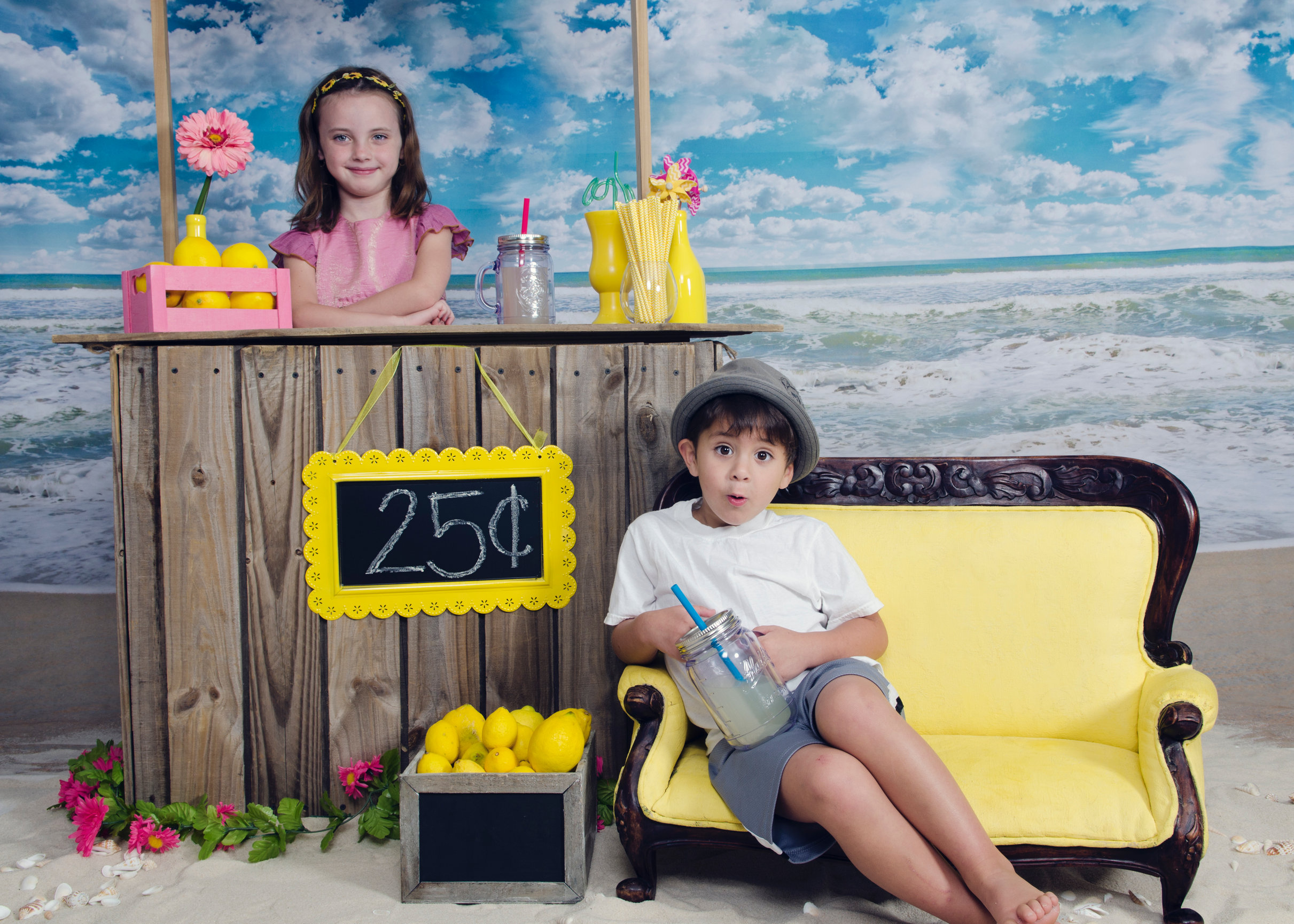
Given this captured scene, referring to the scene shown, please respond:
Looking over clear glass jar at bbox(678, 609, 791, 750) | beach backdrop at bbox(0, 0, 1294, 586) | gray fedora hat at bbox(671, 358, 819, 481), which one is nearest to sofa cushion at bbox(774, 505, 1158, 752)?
gray fedora hat at bbox(671, 358, 819, 481)

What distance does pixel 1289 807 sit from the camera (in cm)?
205

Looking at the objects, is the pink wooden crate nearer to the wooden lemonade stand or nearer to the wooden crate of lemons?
the wooden lemonade stand

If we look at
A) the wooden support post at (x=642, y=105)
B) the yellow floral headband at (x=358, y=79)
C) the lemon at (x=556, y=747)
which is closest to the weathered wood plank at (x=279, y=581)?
the lemon at (x=556, y=747)

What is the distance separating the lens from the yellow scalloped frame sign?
1981 mm

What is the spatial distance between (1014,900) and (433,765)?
3.35 ft

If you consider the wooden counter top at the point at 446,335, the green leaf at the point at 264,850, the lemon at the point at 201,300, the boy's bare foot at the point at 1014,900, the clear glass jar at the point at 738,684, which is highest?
the lemon at the point at 201,300

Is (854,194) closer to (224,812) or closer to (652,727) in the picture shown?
(652,727)

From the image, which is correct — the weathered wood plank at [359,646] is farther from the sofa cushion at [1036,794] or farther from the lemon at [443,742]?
the sofa cushion at [1036,794]

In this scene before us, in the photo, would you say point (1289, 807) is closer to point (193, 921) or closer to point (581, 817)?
point (581, 817)

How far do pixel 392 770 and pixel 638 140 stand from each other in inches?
64.3

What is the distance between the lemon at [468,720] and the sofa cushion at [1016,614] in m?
0.84

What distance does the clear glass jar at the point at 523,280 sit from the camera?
211cm

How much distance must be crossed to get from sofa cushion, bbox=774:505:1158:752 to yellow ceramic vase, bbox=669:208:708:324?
573mm

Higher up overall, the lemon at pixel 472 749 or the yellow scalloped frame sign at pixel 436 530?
the yellow scalloped frame sign at pixel 436 530
